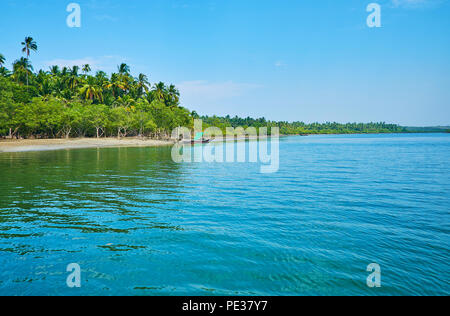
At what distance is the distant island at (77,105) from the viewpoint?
2557 inches

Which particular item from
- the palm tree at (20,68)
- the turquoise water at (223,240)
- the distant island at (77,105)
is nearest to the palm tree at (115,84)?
the distant island at (77,105)

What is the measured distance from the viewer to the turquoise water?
24.2 feet

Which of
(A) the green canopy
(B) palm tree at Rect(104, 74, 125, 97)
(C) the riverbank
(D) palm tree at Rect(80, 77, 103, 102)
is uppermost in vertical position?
(B) palm tree at Rect(104, 74, 125, 97)

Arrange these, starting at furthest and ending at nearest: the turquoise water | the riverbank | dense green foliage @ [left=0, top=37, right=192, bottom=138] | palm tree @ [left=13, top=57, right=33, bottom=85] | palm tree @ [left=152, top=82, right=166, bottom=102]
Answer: palm tree @ [left=152, top=82, right=166, bottom=102]
palm tree @ [left=13, top=57, right=33, bottom=85]
dense green foliage @ [left=0, top=37, right=192, bottom=138]
the riverbank
the turquoise water

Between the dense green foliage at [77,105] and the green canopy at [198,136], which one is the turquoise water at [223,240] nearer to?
the dense green foliage at [77,105]

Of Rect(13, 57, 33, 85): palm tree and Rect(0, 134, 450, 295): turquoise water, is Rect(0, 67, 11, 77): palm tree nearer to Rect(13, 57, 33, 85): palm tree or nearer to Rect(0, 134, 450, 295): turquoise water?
Rect(13, 57, 33, 85): palm tree

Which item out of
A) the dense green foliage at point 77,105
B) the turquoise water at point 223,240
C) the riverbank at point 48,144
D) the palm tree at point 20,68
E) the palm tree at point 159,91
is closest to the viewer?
the turquoise water at point 223,240

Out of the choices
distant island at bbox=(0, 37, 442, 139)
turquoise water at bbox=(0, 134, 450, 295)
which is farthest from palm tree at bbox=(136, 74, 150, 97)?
turquoise water at bbox=(0, 134, 450, 295)

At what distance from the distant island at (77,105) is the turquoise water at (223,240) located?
5579cm

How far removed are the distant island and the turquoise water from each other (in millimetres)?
55787

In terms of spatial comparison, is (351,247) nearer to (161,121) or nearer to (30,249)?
(30,249)

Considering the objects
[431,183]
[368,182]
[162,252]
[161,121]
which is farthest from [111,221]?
[161,121]

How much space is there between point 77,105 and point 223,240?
84.5 metres

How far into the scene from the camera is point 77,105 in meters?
80.0
